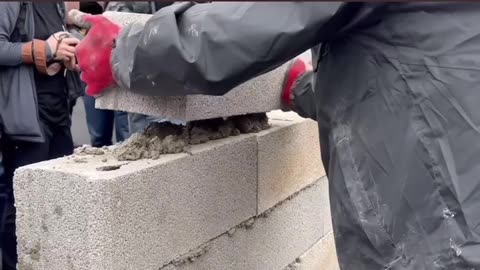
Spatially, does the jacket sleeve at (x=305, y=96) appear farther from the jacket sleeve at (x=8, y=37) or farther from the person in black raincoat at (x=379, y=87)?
the jacket sleeve at (x=8, y=37)

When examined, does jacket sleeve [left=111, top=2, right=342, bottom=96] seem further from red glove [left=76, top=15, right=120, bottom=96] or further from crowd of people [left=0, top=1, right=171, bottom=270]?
crowd of people [left=0, top=1, right=171, bottom=270]

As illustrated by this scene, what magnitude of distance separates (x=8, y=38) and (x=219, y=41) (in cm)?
181

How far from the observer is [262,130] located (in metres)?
2.81

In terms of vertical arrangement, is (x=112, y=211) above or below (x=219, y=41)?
below

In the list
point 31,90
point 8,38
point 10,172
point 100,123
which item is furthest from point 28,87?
point 100,123

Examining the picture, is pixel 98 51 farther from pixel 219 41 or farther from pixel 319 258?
pixel 319 258

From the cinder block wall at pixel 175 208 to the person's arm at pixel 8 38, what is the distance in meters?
1.17

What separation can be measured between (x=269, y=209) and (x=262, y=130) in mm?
358

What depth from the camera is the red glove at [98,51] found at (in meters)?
2.10

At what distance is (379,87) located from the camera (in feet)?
6.11

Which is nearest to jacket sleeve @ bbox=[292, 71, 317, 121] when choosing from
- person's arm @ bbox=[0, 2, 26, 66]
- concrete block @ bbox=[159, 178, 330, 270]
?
concrete block @ bbox=[159, 178, 330, 270]

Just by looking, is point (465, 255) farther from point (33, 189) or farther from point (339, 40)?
point (33, 189)

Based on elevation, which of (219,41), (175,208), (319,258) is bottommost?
(319,258)

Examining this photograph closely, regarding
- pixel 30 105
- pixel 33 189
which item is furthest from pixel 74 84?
pixel 33 189
